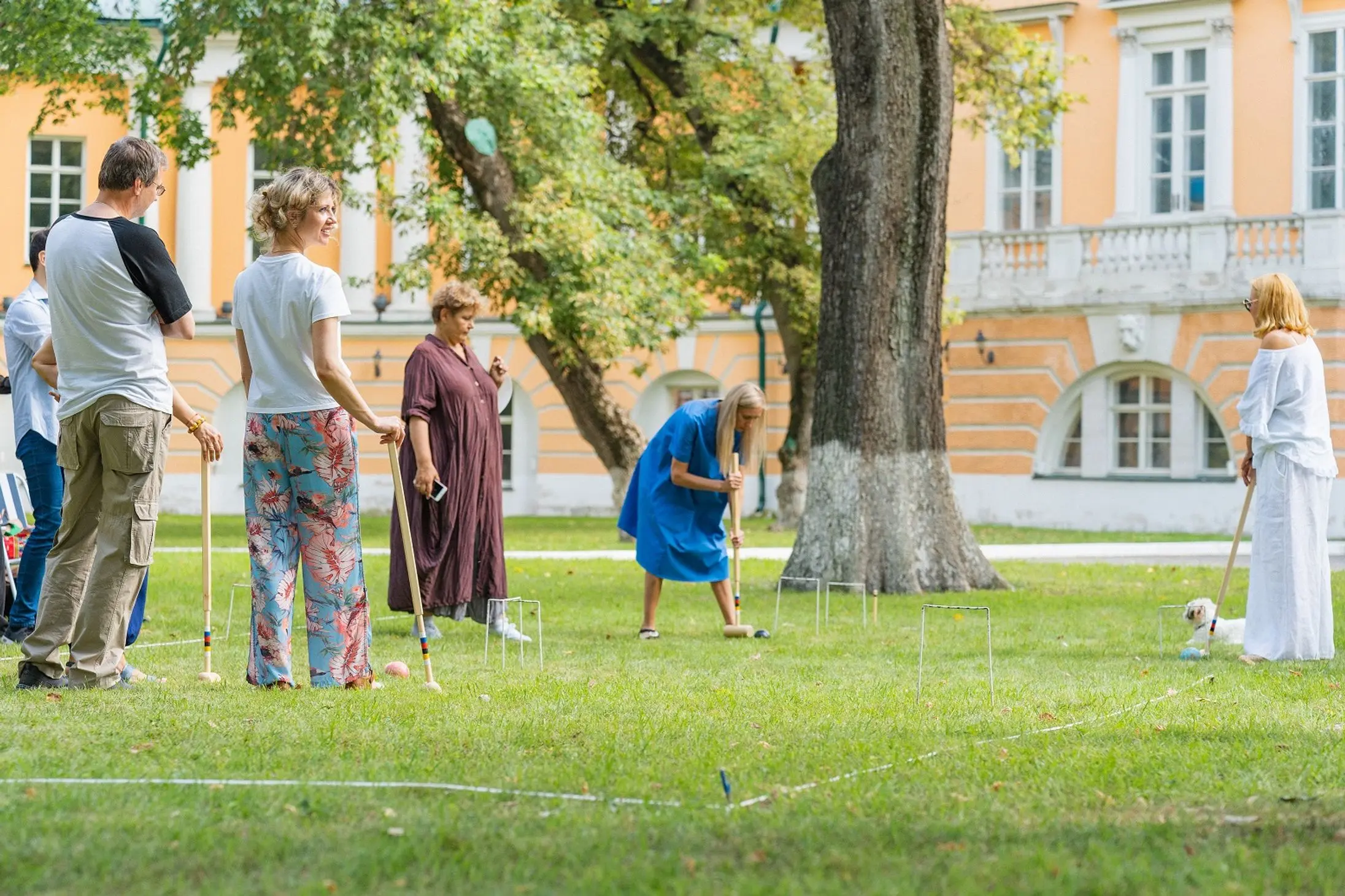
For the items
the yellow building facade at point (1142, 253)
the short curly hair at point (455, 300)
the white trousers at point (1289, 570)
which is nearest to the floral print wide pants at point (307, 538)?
the short curly hair at point (455, 300)

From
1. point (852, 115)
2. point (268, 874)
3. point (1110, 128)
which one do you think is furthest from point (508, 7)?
point (268, 874)

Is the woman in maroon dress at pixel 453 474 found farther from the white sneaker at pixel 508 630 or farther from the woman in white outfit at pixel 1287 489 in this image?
the woman in white outfit at pixel 1287 489

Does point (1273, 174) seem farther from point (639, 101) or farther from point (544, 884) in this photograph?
point (544, 884)

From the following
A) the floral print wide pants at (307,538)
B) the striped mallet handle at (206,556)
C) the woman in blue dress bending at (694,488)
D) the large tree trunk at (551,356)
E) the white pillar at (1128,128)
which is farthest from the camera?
the white pillar at (1128,128)

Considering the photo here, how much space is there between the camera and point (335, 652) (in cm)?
656

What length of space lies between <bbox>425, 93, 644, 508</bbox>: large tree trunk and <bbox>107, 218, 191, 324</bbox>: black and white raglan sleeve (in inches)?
515

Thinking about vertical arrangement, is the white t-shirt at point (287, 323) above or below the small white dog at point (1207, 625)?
above

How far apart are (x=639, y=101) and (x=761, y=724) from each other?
18.7m

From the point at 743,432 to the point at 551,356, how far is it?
1230 cm

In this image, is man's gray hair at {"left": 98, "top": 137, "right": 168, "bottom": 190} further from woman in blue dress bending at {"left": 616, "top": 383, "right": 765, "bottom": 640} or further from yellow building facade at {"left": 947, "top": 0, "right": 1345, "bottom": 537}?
yellow building facade at {"left": 947, "top": 0, "right": 1345, "bottom": 537}

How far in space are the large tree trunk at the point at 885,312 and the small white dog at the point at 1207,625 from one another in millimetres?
3903

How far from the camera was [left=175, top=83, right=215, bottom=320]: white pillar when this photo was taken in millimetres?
29938

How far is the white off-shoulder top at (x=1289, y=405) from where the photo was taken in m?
8.12

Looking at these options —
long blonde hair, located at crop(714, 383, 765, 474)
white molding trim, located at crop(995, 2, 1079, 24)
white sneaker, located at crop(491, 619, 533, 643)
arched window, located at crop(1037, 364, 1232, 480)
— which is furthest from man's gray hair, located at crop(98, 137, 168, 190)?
white molding trim, located at crop(995, 2, 1079, 24)
